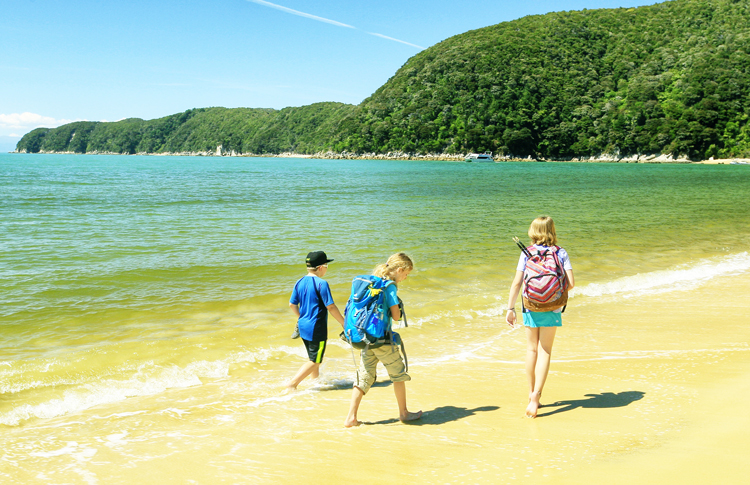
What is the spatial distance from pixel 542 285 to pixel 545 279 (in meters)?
0.06

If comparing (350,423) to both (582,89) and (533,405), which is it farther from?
(582,89)

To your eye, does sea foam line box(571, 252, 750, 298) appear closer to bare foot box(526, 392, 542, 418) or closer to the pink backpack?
bare foot box(526, 392, 542, 418)

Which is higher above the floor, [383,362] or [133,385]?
[383,362]

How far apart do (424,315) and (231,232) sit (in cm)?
1223

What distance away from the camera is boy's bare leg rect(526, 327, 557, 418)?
461 centimetres

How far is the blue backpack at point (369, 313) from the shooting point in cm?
415

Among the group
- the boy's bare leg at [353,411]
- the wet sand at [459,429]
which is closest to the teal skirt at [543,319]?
the wet sand at [459,429]

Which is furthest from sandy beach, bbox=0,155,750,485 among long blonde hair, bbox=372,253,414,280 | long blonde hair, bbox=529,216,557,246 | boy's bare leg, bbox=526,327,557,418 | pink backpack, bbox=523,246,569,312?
long blonde hair, bbox=529,216,557,246

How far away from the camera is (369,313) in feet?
13.8

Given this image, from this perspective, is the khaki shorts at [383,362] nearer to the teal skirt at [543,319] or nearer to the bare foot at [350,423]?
the bare foot at [350,423]

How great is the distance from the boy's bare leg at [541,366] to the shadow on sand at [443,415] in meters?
0.38

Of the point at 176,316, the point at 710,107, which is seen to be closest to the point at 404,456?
the point at 176,316

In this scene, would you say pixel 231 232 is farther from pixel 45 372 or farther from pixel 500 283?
pixel 45 372

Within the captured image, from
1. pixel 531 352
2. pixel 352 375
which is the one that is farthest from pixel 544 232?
pixel 352 375
